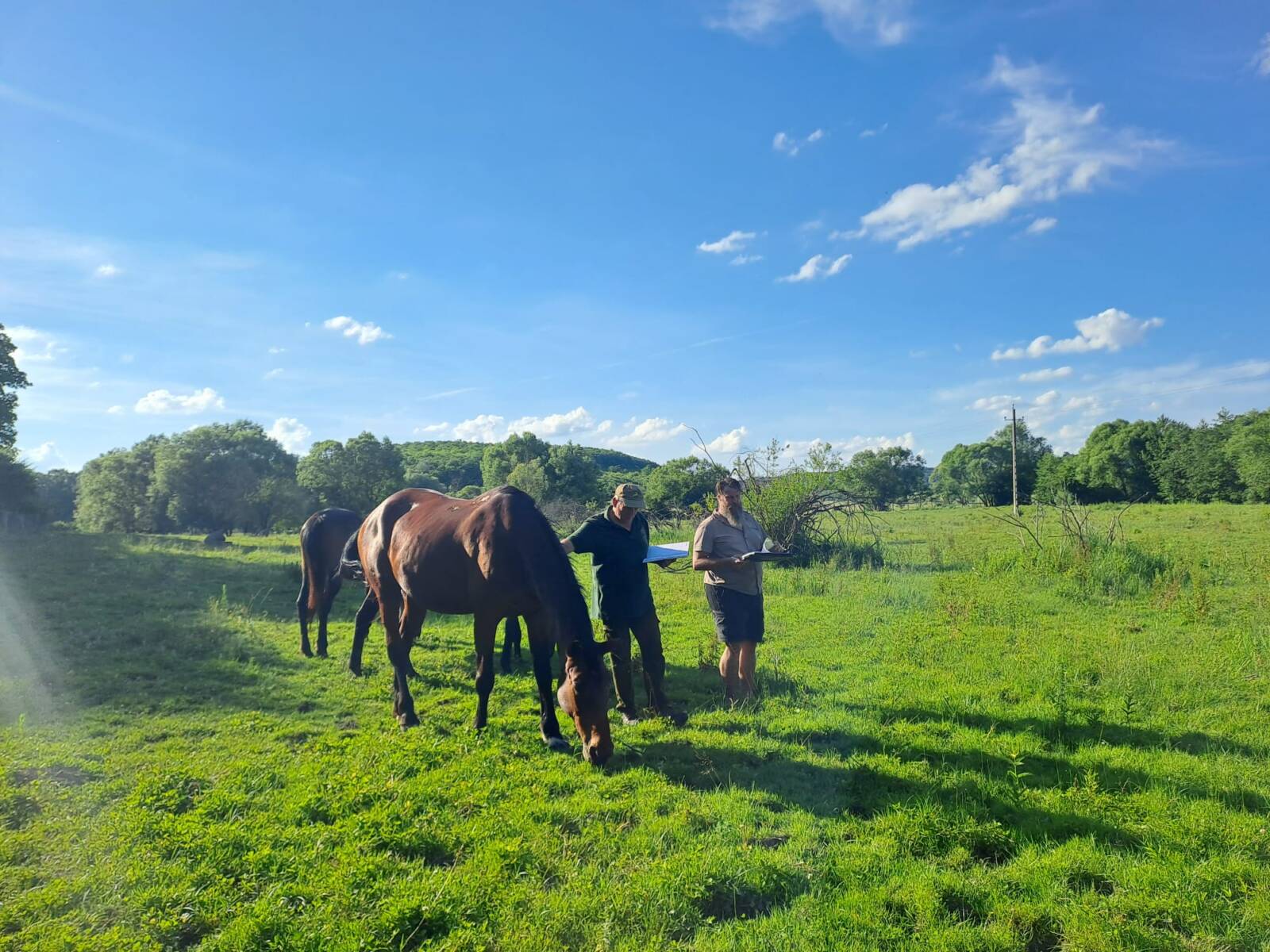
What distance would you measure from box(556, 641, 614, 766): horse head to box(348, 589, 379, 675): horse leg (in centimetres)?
358

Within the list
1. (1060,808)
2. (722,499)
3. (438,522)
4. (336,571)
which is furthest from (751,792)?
(336,571)

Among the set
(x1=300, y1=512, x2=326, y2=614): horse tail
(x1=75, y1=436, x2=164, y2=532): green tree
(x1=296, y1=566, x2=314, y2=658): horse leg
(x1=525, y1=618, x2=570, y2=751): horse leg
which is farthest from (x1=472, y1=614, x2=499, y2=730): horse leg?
(x1=75, y1=436, x2=164, y2=532): green tree

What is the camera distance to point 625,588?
5.82m

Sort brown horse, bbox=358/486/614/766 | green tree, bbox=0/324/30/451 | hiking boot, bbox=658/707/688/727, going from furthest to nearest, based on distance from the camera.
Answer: green tree, bbox=0/324/30/451, hiking boot, bbox=658/707/688/727, brown horse, bbox=358/486/614/766

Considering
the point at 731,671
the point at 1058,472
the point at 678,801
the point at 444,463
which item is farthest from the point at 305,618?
the point at 1058,472

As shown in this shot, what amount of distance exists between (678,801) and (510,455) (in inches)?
2323

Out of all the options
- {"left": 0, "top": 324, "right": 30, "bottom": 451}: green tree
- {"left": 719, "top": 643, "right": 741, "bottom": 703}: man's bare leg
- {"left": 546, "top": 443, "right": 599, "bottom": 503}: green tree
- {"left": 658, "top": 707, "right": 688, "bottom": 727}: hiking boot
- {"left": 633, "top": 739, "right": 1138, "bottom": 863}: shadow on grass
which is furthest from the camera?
{"left": 546, "top": 443, "right": 599, "bottom": 503}: green tree

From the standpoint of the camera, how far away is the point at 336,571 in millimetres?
9047

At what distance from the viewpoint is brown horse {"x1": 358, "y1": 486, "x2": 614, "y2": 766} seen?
4.99 meters

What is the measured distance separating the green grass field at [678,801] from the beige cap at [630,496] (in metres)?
1.90

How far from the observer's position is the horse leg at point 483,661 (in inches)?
225

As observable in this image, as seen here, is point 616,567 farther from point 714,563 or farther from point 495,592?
point 495,592

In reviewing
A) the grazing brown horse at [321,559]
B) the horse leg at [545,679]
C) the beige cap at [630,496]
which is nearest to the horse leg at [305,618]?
the grazing brown horse at [321,559]

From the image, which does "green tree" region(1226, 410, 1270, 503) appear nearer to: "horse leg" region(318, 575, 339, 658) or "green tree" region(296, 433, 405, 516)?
"horse leg" region(318, 575, 339, 658)
